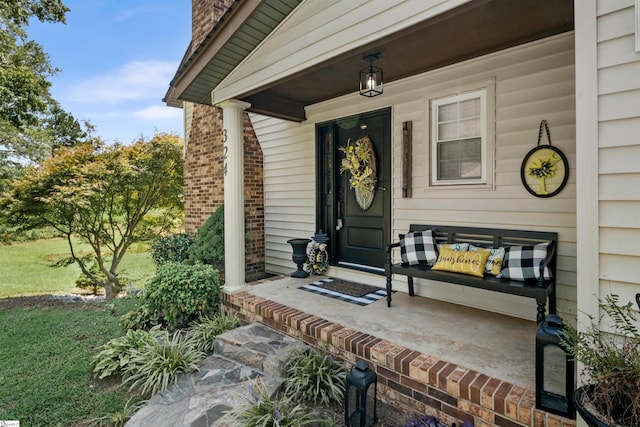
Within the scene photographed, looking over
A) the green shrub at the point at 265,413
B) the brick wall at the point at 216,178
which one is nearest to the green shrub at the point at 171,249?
the brick wall at the point at 216,178

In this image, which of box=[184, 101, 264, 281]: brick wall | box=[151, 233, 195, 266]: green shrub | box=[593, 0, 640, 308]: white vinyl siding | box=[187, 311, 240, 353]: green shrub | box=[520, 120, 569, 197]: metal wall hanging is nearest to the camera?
box=[593, 0, 640, 308]: white vinyl siding

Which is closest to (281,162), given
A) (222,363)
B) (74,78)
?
(222,363)

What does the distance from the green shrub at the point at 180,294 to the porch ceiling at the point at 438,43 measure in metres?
2.27

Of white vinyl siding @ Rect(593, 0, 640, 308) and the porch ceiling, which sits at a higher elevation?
the porch ceiling

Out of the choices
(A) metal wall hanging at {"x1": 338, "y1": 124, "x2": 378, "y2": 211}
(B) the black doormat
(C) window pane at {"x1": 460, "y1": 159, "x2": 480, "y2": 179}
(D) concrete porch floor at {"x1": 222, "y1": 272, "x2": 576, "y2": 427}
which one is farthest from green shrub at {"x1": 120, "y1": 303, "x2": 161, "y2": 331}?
(C) window pane at {"x1": 460, "y1": 159, "x2": 480, "y2": 179}

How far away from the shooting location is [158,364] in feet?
9.27

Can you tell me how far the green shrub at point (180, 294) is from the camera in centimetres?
365

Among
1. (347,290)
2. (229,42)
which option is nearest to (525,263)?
(347,290)

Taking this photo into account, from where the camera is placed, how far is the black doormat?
369 centimetres

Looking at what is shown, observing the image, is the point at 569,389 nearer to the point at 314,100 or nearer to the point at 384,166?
the point at 384,166

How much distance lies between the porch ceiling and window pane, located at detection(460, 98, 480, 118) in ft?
1.44

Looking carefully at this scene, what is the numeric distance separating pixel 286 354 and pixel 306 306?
0.72 m

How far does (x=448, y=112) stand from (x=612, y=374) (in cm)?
286

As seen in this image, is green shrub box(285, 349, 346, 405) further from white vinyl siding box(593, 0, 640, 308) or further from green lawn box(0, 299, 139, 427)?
white vinyl siding box(593, 0, 640, 308)
